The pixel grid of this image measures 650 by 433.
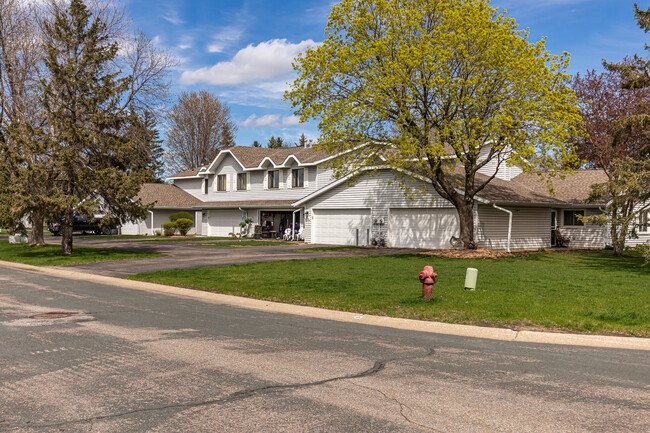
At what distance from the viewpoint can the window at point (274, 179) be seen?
42.8m

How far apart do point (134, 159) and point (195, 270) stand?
409 inches

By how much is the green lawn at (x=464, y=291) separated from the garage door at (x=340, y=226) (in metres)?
11.0

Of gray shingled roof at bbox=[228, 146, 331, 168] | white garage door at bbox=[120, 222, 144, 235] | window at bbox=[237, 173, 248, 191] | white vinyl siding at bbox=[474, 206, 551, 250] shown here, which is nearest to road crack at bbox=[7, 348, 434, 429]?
white vinyl siding at bbox=[474, 206, 551, 250]

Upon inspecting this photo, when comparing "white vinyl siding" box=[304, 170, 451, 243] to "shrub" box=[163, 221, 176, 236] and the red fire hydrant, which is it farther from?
the red fire hydrant

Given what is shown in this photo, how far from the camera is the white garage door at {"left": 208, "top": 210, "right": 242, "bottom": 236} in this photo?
4478 cm

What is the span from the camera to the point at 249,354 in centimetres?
716

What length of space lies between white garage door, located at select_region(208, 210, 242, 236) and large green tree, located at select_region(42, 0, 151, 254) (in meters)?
18.3

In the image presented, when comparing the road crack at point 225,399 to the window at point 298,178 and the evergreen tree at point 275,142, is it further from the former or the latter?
the evergreen tree at point 275,142

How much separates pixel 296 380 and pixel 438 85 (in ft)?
63.2

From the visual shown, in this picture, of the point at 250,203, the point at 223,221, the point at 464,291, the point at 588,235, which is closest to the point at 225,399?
the point at 464,291

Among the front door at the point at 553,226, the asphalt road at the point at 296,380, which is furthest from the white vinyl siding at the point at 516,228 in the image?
the asphalt road at the point at 296,380

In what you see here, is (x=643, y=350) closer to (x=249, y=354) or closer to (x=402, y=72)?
(x=249, y=354)

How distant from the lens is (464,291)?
13055 millimetres

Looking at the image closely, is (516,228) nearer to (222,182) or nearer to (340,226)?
(340,226)
